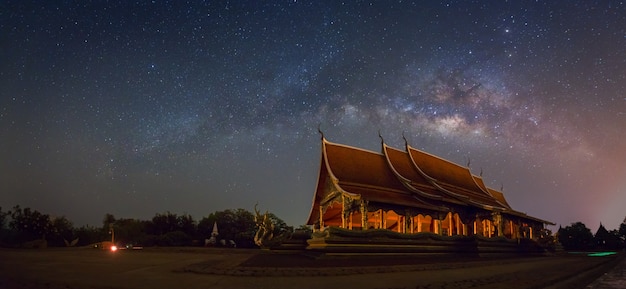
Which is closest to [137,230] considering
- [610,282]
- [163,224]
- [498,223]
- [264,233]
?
[163,224]

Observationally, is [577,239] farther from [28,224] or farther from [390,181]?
[28,224]

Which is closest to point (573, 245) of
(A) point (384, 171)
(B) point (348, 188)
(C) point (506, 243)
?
(C) point (506, 243)

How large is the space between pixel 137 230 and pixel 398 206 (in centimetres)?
3852

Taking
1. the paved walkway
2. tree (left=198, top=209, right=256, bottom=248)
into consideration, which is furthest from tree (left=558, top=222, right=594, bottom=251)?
the paved walkway

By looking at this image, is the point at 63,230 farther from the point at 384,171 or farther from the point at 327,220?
the point at 384,171

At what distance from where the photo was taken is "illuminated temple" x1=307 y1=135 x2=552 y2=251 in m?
18.1

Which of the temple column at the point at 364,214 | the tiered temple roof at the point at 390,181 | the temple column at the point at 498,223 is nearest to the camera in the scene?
the temple column at the point at 364,214

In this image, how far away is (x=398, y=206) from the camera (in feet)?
64.7

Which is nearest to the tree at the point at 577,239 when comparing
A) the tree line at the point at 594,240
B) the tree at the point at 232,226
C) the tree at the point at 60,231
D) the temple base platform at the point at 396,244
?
the tree line at the point at 594,240

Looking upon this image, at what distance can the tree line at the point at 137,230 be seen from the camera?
31.2 meters

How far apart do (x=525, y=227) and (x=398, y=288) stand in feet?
91.4

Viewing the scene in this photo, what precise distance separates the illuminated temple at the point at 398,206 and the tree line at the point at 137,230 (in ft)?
38.7

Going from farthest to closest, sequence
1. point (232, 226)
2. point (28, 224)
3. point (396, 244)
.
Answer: point (232, 226)
point (28, 224)
point (396, 244)

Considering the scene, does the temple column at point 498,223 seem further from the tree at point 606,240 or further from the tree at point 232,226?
the tree at point 606,240
